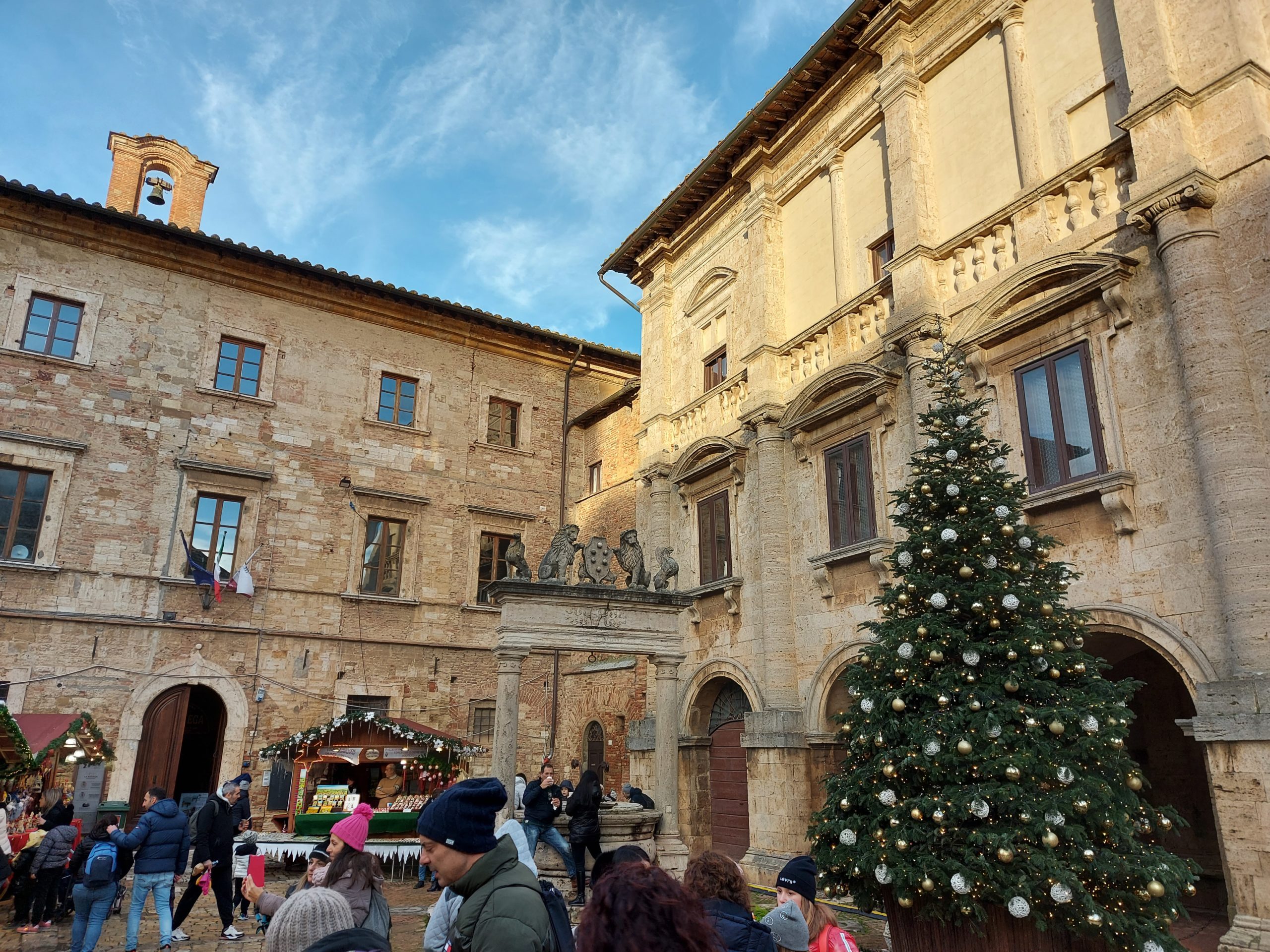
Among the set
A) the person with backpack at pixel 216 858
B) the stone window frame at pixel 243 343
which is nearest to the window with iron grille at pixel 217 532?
the stone window frame at pixel 243 343

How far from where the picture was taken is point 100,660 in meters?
16.8

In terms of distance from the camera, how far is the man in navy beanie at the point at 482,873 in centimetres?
268

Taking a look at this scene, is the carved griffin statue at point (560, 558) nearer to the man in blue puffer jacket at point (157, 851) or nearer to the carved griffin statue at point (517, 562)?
the carved griffin statue at point (517, 562)

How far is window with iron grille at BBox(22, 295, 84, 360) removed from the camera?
57.9 ft

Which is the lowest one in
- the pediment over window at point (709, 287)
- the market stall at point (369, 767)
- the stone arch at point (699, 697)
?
the market stall at point (369, 767)

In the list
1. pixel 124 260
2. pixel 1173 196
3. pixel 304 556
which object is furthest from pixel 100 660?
pixel 1173 196

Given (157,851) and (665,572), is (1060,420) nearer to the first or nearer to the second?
(665,572)

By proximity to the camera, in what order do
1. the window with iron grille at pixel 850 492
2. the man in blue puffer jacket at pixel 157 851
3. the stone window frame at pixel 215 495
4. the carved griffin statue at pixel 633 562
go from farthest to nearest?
the stone window frame at pixel 215 495, the carved griffin statue at pixel 633 562, the window with iron grille at pixel 850 492, the man in blue puffer jacket at pixel 157 851

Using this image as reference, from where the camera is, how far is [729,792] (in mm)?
15023

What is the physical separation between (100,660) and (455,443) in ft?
30.0

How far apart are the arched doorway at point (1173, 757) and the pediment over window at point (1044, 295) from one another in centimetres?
391

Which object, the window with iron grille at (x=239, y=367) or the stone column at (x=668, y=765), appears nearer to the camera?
the stone column at (x=668, y=765)

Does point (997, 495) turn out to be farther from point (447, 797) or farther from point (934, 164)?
point (934, 164)

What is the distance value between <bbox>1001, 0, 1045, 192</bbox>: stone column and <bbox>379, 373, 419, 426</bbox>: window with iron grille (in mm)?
15226
